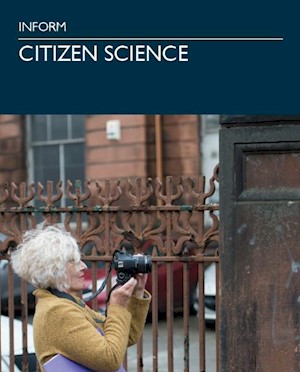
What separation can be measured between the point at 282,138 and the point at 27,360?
2.28 meters

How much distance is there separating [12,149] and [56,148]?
1.24 metres

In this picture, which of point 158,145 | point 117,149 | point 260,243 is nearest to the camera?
point 260,243

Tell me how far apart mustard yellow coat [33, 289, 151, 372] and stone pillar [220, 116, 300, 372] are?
3.78 ft

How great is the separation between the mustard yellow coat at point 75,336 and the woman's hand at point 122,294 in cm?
10

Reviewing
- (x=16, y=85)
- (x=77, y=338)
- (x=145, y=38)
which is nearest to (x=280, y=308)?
(x=77, y=338)

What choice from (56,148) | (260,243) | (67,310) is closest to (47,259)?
(67,310)

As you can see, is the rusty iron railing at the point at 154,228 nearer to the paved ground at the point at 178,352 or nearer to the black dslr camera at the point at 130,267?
the black dslr camera at the point at 130,267

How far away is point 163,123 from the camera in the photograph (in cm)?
1497

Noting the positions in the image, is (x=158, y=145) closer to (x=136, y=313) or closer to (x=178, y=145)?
(x=178, y=145)

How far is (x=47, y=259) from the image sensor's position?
3.08 metres

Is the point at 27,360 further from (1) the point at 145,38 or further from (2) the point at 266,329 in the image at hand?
(1) the point at 145,38

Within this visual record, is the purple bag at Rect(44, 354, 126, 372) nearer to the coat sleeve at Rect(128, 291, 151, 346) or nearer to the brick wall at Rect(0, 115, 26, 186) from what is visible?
the coat sleeve at Rect(128, 291, 151, 346)

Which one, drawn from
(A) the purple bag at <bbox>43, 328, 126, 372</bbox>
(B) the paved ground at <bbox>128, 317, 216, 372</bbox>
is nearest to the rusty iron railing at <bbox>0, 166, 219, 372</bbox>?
(A) the purple bag at <bbox>43, 328, 126, 372</bbox>

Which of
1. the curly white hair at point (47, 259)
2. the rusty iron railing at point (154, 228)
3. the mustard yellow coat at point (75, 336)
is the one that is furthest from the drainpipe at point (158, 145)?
the mustard yellow coat at point (75, 336)
